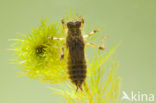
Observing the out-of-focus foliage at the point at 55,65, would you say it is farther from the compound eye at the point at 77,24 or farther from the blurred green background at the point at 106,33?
the blurred green background at the point at 106,33

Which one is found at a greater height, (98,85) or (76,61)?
(76,61)

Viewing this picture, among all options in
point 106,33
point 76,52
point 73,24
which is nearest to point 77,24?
point 73,24

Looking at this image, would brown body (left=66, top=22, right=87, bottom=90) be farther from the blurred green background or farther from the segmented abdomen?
the blurred green background

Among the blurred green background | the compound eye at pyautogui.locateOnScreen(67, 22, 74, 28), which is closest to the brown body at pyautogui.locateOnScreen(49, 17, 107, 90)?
the compound eye at pyautogui.locateOnScreen(67, 22, 74, 28)

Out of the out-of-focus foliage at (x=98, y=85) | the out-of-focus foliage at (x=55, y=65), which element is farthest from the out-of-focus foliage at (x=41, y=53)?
the out-of-focus foliage at (x=98, y=85)

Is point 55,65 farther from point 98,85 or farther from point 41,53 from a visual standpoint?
point 98,85

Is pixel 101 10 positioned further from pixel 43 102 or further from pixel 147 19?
pixel 43 102

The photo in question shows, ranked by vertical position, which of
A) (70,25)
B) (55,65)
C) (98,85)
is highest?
(70,25)
